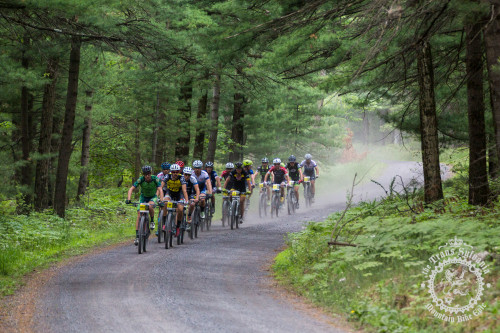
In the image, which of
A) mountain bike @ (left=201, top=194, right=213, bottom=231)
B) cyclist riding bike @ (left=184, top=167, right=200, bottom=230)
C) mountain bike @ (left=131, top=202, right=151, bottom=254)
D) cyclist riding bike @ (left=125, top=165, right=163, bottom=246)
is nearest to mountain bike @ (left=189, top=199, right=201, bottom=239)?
cyclist riding bike @ (left=184, top=167, right=200, bottom=230)

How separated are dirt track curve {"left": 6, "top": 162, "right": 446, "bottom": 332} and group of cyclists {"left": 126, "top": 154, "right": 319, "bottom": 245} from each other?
4.78 feet

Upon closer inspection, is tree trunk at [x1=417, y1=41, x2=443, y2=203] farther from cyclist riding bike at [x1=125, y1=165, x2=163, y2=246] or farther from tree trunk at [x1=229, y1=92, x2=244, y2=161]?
tree trunk at [x1=229, y1=92, x2=244, y2=161]

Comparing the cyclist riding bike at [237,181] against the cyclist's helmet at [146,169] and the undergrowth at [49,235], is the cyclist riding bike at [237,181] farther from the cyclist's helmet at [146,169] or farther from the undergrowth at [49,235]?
the cyclist's helmet at [146,169]

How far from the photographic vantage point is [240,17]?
41.3 feet

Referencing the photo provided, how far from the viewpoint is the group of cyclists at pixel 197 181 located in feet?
50.1

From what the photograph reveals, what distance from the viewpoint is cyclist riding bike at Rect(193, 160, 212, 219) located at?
60.4ft

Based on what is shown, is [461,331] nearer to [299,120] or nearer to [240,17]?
[240,17]

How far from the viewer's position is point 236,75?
78.0 ft

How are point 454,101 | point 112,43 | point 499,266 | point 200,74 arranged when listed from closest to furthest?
1. point 499,266
2. point 112,43
3. point 454,101
4. point 200,74

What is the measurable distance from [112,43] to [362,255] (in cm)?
980

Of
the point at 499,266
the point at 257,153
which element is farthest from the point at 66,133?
the point at 257,153

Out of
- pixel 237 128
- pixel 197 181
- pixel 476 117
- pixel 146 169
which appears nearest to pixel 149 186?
pixel 146 169

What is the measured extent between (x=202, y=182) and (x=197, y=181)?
1.36 feet

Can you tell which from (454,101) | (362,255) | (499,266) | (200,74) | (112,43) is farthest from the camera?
(200,74)
